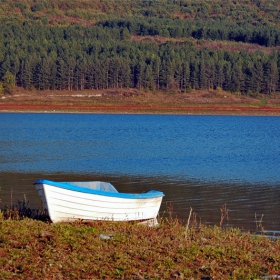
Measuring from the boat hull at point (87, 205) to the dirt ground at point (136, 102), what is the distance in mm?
75117

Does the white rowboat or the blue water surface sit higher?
the white rowboat

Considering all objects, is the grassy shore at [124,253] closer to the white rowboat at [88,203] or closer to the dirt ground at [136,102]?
the white rowboat at [88,203]

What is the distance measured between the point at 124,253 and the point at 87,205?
8.12ft

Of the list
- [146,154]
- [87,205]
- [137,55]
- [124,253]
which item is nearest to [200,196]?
[87,205]

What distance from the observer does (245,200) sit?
18906 mm

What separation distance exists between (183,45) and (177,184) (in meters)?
119

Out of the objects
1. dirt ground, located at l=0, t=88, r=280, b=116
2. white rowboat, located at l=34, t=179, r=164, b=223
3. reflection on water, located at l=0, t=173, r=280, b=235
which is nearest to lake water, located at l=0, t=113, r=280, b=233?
reflection on water, located at l=0, t=173, r=280, b=235

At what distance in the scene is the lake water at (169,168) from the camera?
58.2 feet

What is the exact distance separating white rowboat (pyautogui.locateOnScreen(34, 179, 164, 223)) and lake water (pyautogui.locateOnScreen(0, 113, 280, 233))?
267cm

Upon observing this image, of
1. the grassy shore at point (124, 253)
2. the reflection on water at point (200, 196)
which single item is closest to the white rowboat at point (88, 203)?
the grassy shore at point (124, 253)

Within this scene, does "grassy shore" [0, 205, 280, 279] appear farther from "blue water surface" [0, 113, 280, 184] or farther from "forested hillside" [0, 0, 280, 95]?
"forested hillside" [0, 0, 280, 95]

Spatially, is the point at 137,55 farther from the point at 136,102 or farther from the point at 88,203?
the point at 88,203

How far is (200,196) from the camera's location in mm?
19391

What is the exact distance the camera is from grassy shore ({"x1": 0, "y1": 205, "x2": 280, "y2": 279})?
334 inches
